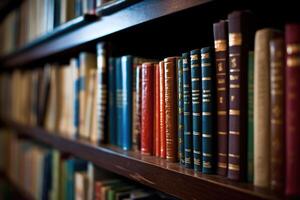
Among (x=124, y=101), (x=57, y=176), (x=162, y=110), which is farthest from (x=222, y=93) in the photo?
(x=57, y=176)

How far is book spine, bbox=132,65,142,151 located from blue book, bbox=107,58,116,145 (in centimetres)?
9

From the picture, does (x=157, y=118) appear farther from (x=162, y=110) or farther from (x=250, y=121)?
(x=250, y=121)

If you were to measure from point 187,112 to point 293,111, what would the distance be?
7.8 inches

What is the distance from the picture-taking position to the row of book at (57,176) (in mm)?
770

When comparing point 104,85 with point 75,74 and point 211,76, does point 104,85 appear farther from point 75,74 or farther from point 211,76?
point 211,76

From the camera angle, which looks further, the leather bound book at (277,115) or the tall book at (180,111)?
the tall book at (180,111)

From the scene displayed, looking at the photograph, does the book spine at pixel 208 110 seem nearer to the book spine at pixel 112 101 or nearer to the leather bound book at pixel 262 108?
the leather bound book at pixel 262 108

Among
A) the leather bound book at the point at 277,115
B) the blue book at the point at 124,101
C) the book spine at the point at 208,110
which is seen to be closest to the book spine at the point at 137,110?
the blue book at the point at 124,101

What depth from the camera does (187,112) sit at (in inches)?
20.8

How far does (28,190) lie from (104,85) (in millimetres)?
886

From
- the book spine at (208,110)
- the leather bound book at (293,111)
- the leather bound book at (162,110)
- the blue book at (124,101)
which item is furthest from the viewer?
the blue book at (124,101)

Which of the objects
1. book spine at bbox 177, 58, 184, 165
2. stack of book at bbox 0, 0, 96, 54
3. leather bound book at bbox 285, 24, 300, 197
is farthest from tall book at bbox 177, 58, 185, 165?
stack of book at bbox 0, 0, 96, 54

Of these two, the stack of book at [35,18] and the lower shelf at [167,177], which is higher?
the stack of book at [35,18]

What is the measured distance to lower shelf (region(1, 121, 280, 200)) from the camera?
0.42m
